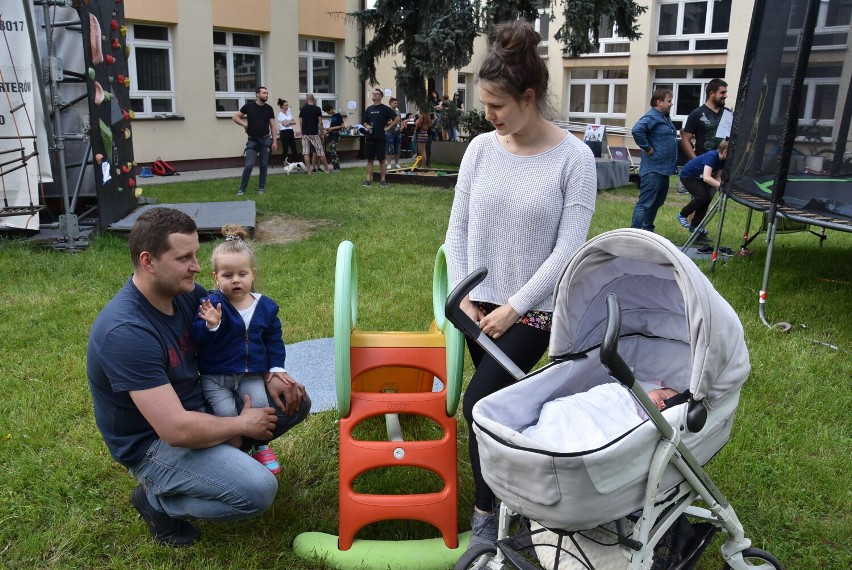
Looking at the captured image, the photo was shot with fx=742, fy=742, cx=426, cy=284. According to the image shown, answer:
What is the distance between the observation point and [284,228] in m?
9.66

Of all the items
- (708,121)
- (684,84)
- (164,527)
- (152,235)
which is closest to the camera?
(152,235)

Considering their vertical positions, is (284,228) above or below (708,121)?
below

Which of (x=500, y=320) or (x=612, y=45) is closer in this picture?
(x=500, y=320)

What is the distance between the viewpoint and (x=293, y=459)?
359cm

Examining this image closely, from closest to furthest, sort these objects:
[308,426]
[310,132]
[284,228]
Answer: [308,426]
[284,228]
[310,132]

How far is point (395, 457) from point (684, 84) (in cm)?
2444

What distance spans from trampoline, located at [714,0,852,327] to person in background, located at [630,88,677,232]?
71cm

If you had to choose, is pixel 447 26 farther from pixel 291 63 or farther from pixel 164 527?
pixel 164 527

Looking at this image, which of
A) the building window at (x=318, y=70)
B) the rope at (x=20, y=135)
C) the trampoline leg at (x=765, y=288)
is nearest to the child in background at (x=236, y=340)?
the trampoline leg at (x=765, y=288)

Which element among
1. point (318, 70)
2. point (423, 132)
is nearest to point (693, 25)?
point (423, 132)

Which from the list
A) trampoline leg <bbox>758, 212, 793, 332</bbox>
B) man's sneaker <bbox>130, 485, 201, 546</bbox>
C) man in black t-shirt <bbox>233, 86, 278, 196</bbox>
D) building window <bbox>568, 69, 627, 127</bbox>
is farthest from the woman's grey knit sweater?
building window <bbox>568, 69, 627, 127</bbox>

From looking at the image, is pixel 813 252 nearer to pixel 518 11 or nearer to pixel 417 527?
pixel 417 527

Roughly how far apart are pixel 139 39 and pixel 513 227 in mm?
16032

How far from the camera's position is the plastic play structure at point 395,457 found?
9.27ft
